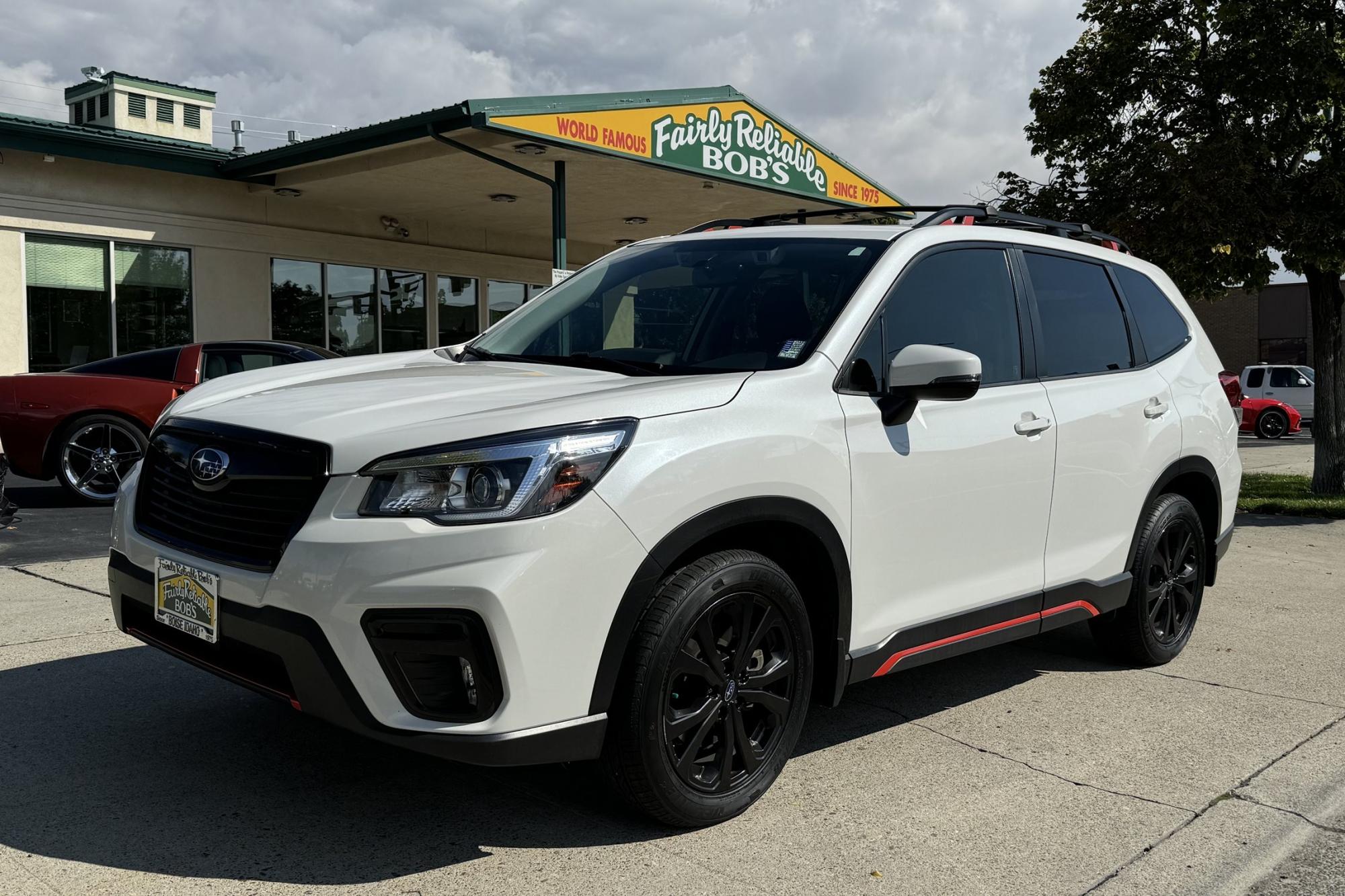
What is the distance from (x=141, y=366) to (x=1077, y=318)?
8669 millimetres

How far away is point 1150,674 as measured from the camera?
5297 millimetres

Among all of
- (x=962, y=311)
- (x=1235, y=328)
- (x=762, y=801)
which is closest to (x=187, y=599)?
(x=762, y=801)

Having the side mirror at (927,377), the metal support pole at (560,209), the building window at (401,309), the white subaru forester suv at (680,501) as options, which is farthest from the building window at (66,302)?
the side mirror at (927,377)

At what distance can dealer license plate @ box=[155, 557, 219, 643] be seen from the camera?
3.17 m

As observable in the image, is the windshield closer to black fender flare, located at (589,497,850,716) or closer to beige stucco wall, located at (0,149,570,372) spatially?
black fender flare, located at (589,497,850,716)

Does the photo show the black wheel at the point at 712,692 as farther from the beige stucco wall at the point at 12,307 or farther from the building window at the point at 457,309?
the building window at the point at 457,309

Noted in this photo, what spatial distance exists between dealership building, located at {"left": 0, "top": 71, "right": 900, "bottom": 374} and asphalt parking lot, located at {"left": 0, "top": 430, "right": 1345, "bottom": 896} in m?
9.41

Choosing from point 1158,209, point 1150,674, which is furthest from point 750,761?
point 1158,209

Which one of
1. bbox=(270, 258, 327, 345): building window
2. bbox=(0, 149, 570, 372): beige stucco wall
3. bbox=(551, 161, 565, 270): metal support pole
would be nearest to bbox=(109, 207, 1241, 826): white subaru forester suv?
bbox=(551, 161, 565, 270): metal support pole

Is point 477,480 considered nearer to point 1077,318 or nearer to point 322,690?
point 322,690

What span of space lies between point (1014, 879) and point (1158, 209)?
34.6ft

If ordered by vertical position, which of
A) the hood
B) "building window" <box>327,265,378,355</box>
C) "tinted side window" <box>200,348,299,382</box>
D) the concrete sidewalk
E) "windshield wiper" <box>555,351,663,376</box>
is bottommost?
the concrete sidewalk

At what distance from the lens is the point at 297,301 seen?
60.3 ft

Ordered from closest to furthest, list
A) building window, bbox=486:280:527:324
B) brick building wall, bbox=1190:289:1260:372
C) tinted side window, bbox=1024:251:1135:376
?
tinted side window, bbox=1024:251:1135:376 < building window, bbox=486:280:527:324 < brick building wall, bbox=1190:289:1260:372
